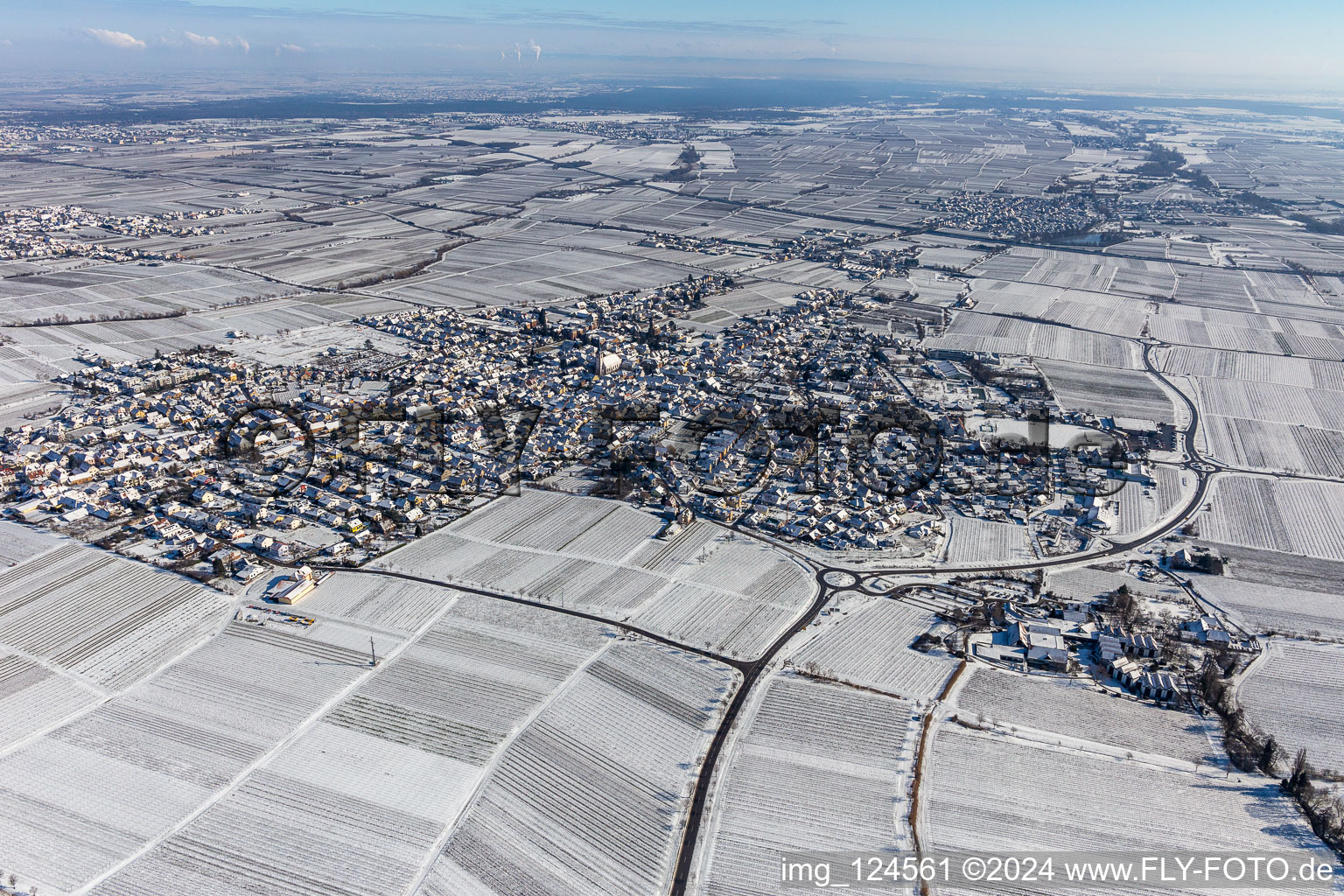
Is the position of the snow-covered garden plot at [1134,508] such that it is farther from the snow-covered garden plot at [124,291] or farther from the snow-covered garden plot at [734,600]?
the snow-covered garden plot at [124,291]

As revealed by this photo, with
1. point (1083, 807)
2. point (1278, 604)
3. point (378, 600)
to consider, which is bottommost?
point (1083, 807)

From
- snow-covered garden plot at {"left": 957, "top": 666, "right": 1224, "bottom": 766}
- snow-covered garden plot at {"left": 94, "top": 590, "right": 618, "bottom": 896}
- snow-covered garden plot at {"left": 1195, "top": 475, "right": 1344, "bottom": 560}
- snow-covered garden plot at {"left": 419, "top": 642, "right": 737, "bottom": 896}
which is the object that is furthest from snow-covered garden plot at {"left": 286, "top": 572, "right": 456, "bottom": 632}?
snow-covered garden plot at {"left": 1195, "top": 475, "right": 1344, "bottom": 560}

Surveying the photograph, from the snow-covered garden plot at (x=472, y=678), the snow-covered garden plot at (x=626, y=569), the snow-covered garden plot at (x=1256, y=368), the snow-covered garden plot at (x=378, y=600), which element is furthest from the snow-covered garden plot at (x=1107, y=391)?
the snow-covered garden plot at (x=378, y=600)

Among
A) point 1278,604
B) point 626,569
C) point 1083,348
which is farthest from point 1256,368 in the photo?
point 626,569

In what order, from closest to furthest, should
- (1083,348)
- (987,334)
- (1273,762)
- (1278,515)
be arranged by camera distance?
(1273,762) → (1278,515) → (1083,348) → (987,334)

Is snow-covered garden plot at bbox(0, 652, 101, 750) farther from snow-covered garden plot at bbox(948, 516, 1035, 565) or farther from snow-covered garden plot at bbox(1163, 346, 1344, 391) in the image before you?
snow-covered garden plot at bbox(1163, 346, 1344, 391)

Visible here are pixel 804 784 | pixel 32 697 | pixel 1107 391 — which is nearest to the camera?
pixel 804 784

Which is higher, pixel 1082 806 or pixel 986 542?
pixel 986 542

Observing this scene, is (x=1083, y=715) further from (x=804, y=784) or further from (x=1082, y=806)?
(x=804, y=784)
